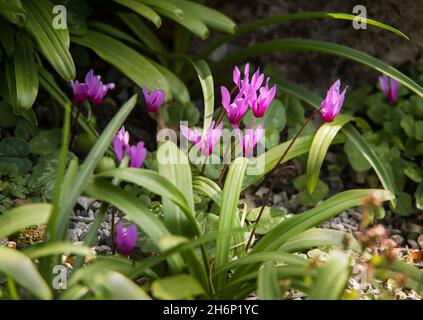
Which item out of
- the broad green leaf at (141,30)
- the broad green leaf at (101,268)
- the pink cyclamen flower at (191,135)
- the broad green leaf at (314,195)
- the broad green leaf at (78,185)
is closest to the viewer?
the broad green leaf at (101,268)

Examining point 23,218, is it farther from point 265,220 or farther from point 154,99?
point 265,220

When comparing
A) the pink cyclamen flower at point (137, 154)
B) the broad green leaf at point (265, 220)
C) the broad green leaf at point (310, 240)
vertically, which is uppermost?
the pink cyclamen flower at point (137, 154)

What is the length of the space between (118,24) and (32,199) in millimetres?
1476

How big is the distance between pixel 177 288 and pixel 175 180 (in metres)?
0.50

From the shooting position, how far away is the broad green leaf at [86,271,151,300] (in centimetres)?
197

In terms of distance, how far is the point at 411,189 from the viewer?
363cm

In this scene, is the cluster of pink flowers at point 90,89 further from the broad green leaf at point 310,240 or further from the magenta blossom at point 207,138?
the broad green leaf at point 310,240

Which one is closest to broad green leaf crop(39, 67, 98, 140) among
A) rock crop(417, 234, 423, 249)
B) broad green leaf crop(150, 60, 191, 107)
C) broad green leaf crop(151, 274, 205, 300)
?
broad green leaf crop(150, 60, 191, 107)

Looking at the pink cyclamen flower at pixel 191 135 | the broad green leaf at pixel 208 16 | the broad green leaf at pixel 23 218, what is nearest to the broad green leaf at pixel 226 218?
the pink cyclamen flower at pixel 191 135

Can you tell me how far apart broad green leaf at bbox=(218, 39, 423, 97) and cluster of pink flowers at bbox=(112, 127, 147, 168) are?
4.22 ft

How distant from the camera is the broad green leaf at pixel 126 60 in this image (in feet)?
10.7

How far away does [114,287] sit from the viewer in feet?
6.47

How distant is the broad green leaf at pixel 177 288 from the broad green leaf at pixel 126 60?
4.19 feet

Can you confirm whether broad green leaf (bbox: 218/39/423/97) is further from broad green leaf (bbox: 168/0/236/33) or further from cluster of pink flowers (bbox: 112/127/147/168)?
cluster of pink flowers (bbox: 112/127/147/168)
